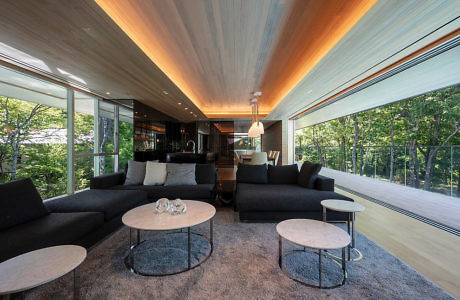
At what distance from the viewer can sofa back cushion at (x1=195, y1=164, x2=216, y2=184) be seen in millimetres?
3672

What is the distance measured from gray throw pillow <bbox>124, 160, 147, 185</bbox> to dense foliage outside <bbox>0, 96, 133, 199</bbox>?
6.34 feet

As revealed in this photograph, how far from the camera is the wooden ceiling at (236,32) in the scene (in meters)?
2.06

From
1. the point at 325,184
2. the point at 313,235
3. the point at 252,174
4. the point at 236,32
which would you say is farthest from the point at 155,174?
the point at 325,184

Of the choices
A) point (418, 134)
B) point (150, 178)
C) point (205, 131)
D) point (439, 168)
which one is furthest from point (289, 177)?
point (205, 131)

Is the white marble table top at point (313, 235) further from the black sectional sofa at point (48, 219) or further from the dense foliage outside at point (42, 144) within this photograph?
the dense foliage outside at point (42, 144)

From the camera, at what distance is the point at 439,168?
3.96m

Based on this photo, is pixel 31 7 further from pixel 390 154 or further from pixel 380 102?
pixel 390 154

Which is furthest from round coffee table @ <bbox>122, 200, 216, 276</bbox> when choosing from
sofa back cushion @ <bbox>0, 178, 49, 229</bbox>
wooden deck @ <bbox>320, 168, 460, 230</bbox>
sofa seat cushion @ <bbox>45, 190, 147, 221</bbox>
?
wooden deck @ <bbox>320, 168, 460, 230</bbox>

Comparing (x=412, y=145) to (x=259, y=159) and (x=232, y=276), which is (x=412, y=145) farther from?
(x=232, y=276)

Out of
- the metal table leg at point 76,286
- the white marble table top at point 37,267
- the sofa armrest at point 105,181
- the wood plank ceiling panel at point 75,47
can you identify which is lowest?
the metal table leg at point 76,286

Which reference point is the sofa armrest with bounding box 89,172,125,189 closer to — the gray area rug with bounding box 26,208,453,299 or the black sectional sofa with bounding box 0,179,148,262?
the black sectional sofa with bounding box 0,179,148,262

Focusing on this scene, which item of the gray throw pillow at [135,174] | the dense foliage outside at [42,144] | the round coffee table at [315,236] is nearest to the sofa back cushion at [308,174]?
the round coffee table at [315,236]

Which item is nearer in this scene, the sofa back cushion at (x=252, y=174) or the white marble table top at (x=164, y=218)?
the white marble table top at (x=164, y=218)

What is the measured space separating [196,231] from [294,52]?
327cm
